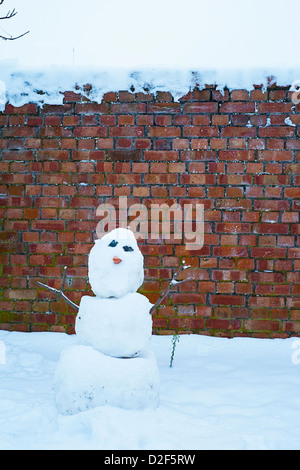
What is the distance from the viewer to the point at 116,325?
1.55m

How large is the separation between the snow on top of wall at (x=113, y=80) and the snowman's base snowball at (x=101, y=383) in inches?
69.8

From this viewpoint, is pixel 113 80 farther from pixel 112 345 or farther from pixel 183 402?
pixel 183 402

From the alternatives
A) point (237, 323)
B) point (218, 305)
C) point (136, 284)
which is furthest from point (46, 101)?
point (237, 323)

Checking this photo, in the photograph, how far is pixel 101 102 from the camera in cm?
248

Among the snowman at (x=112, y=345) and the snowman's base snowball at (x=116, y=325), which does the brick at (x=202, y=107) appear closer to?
the snowman at (x=112, y=345)

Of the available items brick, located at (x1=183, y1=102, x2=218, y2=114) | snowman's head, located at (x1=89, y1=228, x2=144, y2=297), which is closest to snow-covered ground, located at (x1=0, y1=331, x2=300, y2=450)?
snowman's head, located at (x1=89, y1=228, x2=144, y2=297)

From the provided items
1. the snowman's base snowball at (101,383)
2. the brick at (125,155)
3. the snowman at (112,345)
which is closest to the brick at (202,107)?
the brick at (125,155)

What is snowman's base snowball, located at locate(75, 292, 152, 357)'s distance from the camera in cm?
155

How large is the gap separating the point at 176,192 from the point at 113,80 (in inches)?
34.9

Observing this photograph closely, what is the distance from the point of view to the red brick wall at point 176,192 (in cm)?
242

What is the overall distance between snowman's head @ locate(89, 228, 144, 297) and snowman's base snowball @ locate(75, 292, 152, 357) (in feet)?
0.18

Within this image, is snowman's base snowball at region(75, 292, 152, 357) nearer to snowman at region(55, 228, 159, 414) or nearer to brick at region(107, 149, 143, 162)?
snowman at region(55, 228, 159, 414)
